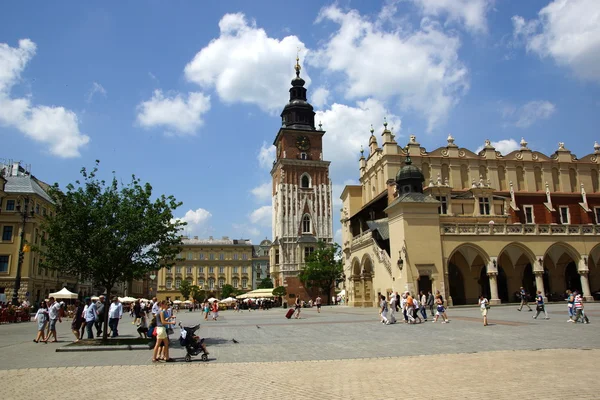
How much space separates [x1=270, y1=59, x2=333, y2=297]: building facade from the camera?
79.8m

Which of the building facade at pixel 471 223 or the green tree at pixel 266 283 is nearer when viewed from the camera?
the building facade at pixel 471 223

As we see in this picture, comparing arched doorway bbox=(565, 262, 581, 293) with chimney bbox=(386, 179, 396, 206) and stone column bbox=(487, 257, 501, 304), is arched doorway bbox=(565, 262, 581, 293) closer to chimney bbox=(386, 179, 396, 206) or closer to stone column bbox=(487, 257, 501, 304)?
stone column bbox=(487, 257, 501, 304)

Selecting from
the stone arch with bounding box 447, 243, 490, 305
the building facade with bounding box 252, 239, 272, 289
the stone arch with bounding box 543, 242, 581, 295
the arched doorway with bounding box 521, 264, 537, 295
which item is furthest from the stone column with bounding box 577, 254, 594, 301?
the building facade with bounding box 252, 239, 272, 289

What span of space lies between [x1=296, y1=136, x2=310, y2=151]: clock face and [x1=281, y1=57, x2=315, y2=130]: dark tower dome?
6.90 feet

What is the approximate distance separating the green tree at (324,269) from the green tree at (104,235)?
49.5m

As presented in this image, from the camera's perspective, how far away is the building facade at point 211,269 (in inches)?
4151

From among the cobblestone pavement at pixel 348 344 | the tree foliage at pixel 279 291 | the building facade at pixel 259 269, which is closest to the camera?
the cobblestone pavement at pixel 348 344

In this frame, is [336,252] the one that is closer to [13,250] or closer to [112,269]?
[13,250]

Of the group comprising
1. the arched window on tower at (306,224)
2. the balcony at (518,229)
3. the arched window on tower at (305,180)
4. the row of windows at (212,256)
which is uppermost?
the arched window on tower at (305,180)

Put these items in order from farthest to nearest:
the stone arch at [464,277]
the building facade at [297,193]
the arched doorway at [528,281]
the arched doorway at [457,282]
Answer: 1. the building facade at [297,193]
2. the arched doorway at [528,281]
3. the arched doorway at [457,282]
4. the stone arch at [464,277]

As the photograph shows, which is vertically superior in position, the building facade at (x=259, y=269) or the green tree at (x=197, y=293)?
the building facade at (x=259, y=269)

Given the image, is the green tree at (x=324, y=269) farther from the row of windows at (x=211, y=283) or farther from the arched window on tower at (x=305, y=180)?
the row of windows at (x=211, y=283)

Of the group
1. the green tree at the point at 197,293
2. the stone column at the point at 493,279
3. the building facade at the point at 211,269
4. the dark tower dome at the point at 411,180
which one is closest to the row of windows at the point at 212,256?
the building facade at the point at 211,269

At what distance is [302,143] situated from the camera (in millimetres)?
85625
